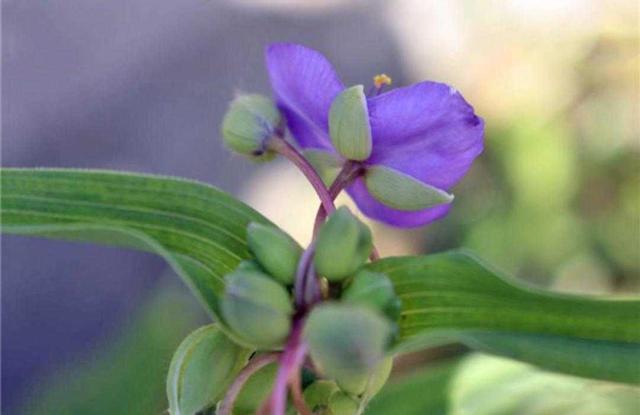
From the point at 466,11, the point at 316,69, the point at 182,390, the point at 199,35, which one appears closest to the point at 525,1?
the point at 466,11

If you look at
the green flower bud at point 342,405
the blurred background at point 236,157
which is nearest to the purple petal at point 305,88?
the green flower bud at point 342,405

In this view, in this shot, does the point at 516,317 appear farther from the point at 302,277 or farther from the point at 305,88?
the point at 305,88

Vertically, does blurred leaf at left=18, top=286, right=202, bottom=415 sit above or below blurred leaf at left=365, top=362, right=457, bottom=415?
below

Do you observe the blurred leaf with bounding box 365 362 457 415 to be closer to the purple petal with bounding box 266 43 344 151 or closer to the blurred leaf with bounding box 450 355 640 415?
the blurred leaf with bounding box 450 355 640 415

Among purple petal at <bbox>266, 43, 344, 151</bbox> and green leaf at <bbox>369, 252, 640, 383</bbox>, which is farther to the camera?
purple petal at <bbox>266, 43, 344, 151</bbox>

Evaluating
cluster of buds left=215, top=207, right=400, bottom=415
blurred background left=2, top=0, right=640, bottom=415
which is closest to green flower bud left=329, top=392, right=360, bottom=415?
cluster of buds left=215, top=207, right=400, bottom=415

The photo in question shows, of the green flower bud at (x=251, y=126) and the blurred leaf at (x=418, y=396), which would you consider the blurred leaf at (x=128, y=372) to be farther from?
the green flower bud at (x=251, y=126)
